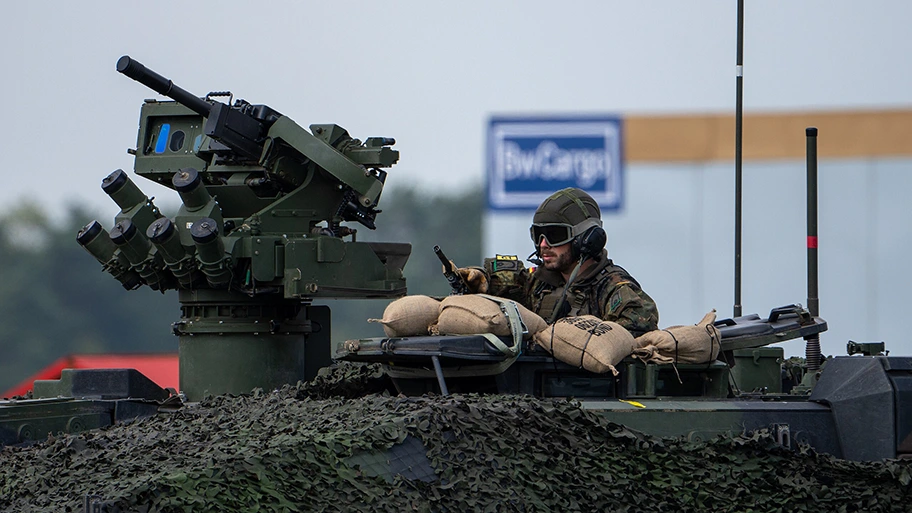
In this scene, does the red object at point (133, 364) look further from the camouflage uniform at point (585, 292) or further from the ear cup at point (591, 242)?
the ear cup at point (591, 242)

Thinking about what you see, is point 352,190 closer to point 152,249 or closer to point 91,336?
point 152,249

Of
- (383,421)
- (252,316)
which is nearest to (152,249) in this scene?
(252,316)

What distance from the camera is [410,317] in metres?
6.78

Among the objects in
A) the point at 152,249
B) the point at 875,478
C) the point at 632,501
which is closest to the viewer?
the point at 632,501

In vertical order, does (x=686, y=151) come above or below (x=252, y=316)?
above

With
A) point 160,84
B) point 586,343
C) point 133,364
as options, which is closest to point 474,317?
point 586,343

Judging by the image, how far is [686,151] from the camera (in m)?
17.4

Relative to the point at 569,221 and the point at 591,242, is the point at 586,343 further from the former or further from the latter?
the point at 569,221

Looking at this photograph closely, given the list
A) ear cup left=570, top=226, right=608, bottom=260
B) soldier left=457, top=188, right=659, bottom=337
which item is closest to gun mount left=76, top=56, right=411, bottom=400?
soldier left=457, top=188, right=659, bottom=337

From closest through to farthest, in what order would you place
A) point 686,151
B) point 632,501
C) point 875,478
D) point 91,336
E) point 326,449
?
point 326,449, point 632,501, point 875,478, point 686,151, point 91,336

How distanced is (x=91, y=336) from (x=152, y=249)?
Result: 111 ft

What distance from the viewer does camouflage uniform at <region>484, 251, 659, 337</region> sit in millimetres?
7375

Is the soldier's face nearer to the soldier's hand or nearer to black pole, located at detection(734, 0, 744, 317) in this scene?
the soldier's hand

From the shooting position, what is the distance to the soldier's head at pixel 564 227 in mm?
7637
